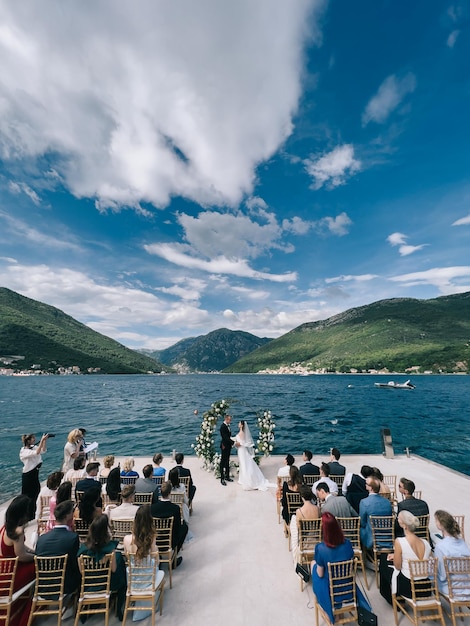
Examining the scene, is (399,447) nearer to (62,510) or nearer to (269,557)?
(269,557)

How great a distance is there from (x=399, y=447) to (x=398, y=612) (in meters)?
26.3

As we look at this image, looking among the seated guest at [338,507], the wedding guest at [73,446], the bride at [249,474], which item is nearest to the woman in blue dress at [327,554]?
the seated guest at [338,507]

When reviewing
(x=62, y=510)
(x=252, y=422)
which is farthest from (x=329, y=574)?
(x=252, y=422)

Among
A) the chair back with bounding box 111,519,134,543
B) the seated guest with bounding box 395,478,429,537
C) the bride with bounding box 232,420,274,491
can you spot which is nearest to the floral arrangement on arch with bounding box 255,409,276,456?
the bride with bounding box 232,420,274,491

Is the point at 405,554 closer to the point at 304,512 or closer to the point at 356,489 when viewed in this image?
the point at 304,512

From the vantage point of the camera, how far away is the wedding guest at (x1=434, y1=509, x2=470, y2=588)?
4184 mm

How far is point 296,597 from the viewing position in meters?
4.78

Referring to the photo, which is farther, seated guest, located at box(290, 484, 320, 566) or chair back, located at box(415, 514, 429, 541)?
seated guest, located at box(290, 484, 320, 566)

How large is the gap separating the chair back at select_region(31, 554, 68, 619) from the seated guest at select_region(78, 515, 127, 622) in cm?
29

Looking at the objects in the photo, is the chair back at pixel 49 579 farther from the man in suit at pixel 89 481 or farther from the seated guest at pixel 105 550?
the man in suit at pixel 89 481

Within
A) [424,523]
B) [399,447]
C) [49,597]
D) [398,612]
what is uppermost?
[424,523]

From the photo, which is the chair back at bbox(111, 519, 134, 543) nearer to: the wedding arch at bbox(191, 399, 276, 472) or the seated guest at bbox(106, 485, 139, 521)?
the seated guest at bbox(106, 485, 139, 521)


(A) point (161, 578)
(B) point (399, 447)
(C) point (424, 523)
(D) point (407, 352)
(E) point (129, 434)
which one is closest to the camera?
(A) point (161, 578)

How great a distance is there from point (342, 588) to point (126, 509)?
4.05 metres
